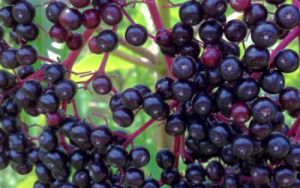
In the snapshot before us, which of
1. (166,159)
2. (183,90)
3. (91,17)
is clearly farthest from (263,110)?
(91,17)

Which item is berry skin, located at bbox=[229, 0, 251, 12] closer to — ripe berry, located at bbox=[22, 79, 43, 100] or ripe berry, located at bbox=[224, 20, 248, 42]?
ripe berry, located at bbox=[224, 20, 248, 42]

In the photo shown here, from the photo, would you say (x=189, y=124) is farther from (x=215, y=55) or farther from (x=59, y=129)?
(x=59, y=129)

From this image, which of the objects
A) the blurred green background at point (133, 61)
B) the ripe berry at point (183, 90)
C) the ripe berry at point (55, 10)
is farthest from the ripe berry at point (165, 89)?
the blurred green background at point (133, 61)

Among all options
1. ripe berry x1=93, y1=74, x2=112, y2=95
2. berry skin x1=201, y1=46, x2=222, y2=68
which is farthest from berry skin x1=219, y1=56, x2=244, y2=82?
ripe berry x1=93, y1=74, x2=112, y2=95

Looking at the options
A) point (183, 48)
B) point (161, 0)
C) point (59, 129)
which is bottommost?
point (59, 129)

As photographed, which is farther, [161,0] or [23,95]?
[161,0]

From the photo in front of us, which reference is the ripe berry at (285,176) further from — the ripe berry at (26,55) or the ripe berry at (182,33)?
the ripe berry at (26,55)

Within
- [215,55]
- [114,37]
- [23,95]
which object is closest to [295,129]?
[215,55]
